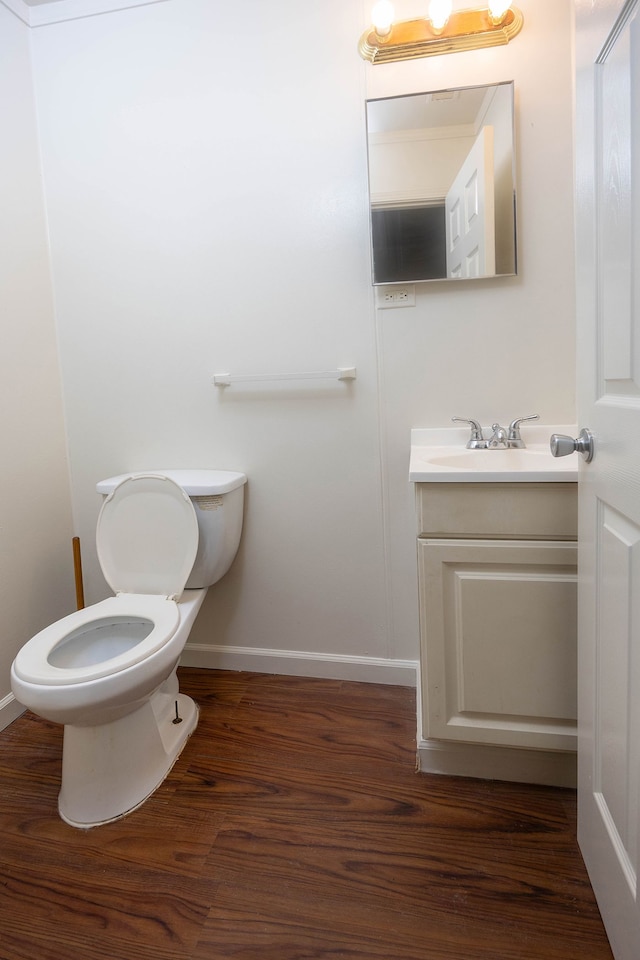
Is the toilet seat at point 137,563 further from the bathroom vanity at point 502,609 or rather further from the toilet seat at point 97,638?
the bathroom vanity at point 502,609

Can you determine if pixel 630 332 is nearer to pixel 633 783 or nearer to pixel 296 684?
pixel 633 783

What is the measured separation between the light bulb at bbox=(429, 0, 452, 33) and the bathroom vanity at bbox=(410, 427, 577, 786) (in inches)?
48.2

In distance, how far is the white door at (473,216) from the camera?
157cm

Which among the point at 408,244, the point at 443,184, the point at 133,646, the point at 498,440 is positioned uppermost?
the point at 443,184

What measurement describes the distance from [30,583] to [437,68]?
6.69ft

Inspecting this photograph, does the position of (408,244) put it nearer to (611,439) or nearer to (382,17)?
(382,17)

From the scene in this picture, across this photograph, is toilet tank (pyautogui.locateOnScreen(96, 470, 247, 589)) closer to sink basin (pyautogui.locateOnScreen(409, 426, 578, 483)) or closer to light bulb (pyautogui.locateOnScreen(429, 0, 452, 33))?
sink basin (pyautogui.locateOnScreen(409, 426, 578, 483))

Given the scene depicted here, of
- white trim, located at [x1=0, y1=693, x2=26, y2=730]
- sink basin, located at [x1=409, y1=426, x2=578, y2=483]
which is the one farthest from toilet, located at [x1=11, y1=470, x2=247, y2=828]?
sink basin, located at [x1=409, y1=426, x2=578, y2=483]

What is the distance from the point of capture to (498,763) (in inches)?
56.5

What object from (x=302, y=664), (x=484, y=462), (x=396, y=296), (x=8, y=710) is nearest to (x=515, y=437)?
(x=484, y=462)

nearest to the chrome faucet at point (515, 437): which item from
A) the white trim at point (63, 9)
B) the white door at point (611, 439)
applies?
the white door at point (611, 439)

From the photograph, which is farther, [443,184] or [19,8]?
[19,8]

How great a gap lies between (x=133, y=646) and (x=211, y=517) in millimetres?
438

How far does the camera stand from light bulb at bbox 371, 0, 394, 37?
151cm
